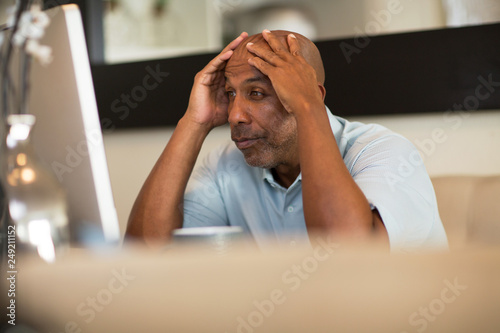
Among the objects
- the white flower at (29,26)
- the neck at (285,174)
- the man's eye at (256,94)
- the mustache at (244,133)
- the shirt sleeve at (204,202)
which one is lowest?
the shirt sleeve at (204,202)

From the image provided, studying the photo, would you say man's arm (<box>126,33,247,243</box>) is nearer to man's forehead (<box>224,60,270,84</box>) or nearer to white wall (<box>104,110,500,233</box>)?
man's forehead (<box>224,60,270,84</box>)

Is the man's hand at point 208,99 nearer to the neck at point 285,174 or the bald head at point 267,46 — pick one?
the bald head at point 267,46

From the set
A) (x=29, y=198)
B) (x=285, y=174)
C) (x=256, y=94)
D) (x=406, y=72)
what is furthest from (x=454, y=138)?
(x=29, y=198)

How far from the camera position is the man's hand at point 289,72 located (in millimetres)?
1280

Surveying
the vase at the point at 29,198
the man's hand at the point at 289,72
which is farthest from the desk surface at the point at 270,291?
the man's hand at the point at 289,72

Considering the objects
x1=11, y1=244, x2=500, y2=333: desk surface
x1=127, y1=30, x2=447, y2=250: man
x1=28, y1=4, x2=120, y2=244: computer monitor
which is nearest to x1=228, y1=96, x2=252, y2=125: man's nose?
x1=127, y1=30, x2=447, y2=250: man

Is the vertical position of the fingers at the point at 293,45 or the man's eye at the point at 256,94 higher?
the fingers at the point at 293,45

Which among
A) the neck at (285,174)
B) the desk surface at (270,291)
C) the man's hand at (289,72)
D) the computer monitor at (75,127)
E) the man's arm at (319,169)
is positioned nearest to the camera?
the desk surface at (270,291)

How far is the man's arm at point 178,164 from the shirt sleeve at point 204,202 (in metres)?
0.05

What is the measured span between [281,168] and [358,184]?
0.33m

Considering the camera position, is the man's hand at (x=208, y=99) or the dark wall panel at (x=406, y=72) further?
the dark wall panel at (x=406, y=72)

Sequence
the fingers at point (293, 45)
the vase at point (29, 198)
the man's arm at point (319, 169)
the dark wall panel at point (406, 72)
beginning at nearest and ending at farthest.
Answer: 1. the vase at point (29, 198)
2. the man's arm at point (319, 169)
3. the fingers at point (293, 45)
4. the dark wall panel at point (406, 72)

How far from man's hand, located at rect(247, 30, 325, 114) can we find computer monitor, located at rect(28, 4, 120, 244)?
1.64 ft

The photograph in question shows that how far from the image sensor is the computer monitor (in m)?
0.92
